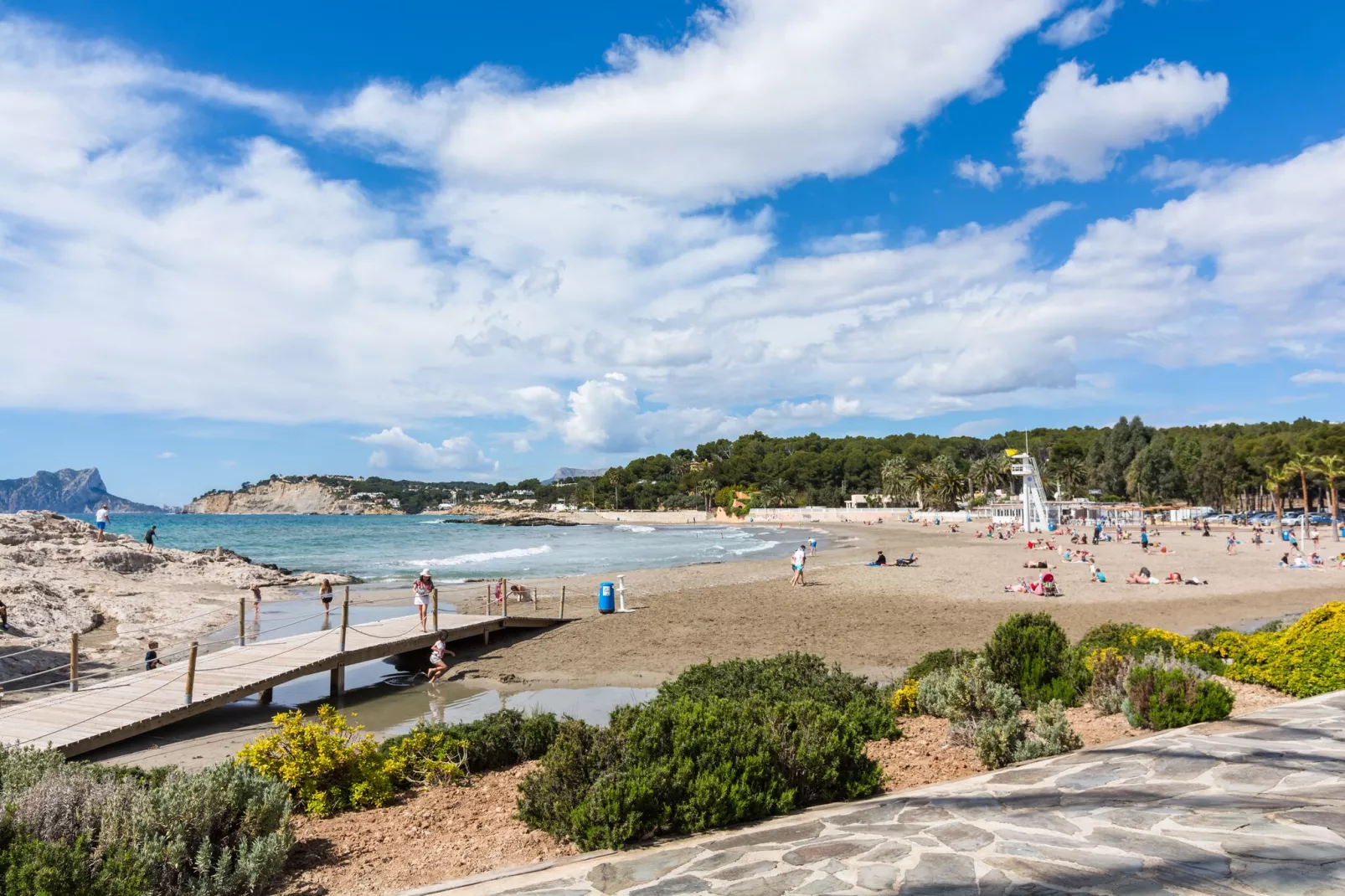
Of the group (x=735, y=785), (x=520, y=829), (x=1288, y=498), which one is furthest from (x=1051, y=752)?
(x=1288, y=498)

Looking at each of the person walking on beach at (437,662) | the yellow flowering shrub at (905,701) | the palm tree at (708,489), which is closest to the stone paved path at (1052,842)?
the yellow flowering shrub at (905,701)

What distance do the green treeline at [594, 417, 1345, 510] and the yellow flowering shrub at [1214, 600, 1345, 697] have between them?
6488 centimetres

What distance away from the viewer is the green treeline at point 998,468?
276ft

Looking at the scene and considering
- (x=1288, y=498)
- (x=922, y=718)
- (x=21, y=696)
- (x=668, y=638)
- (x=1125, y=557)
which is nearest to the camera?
(x=922, y=718)

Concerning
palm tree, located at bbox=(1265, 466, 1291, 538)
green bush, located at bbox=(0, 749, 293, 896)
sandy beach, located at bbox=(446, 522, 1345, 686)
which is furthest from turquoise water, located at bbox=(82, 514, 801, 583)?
palm tree, located at bbox=(1265, 466, 1291, 538)

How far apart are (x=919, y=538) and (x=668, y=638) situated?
46770 mm

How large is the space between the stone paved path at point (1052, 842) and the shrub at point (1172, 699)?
1063mm

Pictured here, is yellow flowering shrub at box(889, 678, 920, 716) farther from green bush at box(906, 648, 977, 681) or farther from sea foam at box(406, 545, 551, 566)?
sea foam at box(406, 545, 551, 566)

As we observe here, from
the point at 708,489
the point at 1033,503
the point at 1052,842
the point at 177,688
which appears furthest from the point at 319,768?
the point at 708,489

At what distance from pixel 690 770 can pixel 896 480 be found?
4764 inches

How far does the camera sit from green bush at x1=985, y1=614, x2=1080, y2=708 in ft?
28.1

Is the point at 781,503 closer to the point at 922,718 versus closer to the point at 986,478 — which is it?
the point at 986,478

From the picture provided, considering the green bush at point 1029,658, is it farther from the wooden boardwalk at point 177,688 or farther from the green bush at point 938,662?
the wooden boardwalk at point 177,688

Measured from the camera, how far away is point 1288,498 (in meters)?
87.2
